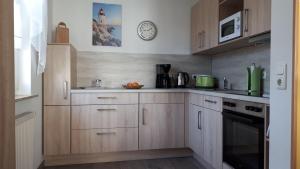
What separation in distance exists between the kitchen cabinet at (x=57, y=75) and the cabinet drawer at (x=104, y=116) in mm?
213

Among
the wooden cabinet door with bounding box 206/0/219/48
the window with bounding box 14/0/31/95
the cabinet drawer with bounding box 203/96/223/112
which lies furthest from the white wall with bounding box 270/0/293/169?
the window with bounding box 14/0/31/95

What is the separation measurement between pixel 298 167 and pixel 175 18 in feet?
9.77

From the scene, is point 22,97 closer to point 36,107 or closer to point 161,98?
point 36,107

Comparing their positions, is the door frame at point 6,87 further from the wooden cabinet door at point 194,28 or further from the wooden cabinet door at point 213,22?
the wooden cabinet door at point 194,28

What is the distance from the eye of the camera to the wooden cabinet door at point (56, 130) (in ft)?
9.12

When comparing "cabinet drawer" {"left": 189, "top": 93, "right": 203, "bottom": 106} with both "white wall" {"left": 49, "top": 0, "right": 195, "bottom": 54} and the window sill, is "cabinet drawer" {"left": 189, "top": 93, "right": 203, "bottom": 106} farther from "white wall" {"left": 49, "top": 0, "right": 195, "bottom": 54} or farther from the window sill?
the window sill

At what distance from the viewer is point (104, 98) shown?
9.53 feet

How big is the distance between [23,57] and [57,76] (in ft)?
1.81

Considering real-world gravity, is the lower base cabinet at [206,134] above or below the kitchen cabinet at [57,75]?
below

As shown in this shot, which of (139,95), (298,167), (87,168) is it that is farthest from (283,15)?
(87,168)

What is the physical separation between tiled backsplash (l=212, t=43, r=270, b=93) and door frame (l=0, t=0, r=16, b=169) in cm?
234

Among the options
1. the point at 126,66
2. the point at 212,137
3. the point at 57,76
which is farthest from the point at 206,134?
the point at 57,76

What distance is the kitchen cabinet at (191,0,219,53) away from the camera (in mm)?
2918

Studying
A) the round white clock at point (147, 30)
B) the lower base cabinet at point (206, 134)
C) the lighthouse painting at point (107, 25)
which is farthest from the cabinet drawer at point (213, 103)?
the lighthouse painting at point (107, 25)
